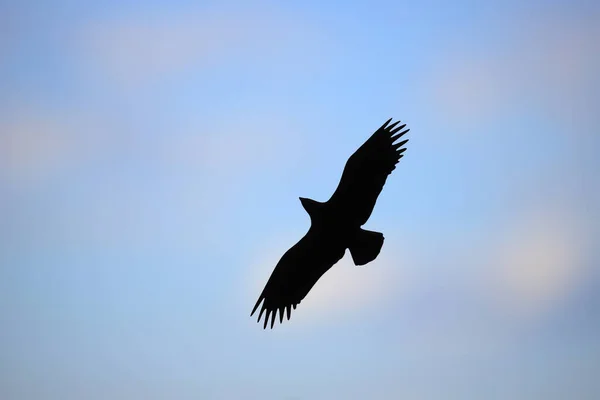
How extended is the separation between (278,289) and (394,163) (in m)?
3.41

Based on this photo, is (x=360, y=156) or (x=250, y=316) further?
(x=250, y=316)

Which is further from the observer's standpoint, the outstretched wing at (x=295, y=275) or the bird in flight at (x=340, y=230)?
the outstretched wing at (x=295, y=275)

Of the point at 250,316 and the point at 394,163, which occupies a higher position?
the point at 394,163

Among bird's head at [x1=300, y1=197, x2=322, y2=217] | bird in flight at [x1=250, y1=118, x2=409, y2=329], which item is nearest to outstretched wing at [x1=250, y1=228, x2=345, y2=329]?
bird in flight at [x1=250, y1=118, x2=409, y2=329]

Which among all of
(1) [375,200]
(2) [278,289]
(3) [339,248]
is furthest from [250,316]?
(1) [375,200]

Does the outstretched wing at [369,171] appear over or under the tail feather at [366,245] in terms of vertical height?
over

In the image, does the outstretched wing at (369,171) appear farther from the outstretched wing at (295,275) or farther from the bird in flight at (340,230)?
the outstretched wing at (295,275)

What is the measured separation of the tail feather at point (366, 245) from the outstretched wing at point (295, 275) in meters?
0.51

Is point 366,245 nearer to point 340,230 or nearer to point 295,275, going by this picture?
point 340,230

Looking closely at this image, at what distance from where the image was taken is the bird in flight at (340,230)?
60.2 ft

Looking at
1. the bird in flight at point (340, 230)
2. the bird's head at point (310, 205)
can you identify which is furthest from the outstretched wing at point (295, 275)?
the bird's head at point (310, 205)

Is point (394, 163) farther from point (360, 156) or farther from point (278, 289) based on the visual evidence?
point (278, 289)

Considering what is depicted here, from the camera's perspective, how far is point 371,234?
61.8 feet

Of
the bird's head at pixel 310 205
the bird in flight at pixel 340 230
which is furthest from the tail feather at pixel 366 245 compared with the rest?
the bird's head at pixel 310 205
